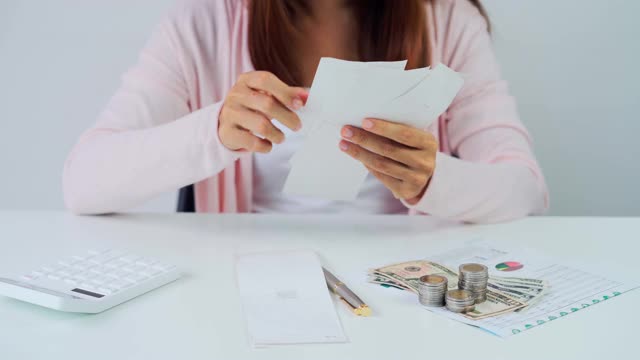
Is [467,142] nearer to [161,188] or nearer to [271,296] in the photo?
[161,188]

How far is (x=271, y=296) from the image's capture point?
2.58 ft

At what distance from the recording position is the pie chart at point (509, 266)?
88 centimetres

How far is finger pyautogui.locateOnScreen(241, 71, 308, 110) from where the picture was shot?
3.06 feet

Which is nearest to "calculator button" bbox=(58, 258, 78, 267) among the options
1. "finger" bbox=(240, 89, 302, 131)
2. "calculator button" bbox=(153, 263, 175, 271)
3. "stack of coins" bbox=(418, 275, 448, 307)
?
"calculator button" bbox=(153, 263, 175, 271)

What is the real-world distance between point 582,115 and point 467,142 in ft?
2.55

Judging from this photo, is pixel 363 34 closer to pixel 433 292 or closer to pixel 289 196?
pixel 289 196

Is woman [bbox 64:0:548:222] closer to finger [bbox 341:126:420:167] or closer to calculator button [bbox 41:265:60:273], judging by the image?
finger [bbox 341:126:420:167]

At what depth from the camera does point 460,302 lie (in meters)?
0.74

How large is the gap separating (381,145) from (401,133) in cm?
4

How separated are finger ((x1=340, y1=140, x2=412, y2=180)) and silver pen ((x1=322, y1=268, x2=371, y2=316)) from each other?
19 cm

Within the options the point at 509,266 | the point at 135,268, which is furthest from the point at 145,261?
the point at 509,266

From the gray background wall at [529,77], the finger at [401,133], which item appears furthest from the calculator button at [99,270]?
the gray background wall at [529,77]

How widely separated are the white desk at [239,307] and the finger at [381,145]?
0.42 feet

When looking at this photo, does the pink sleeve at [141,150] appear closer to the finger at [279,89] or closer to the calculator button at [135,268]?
the finger at [279,89]
